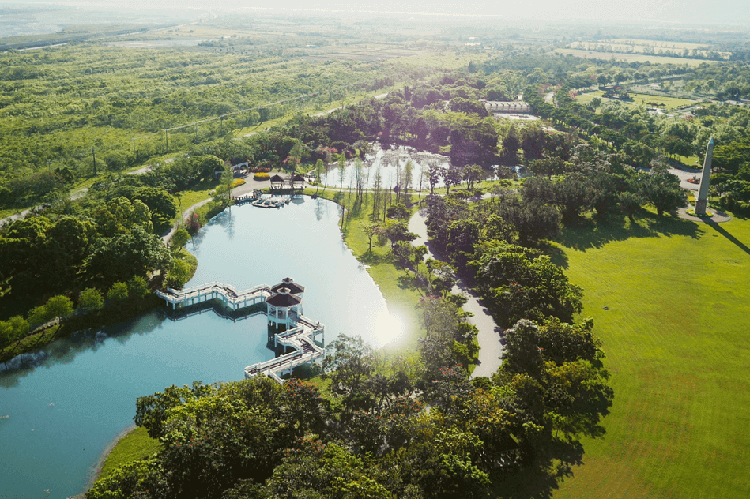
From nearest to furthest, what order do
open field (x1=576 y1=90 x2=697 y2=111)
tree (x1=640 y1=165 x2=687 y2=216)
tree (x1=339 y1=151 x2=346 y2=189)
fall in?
tree (x1=640 y1=165 x2=687 y2=216)
tree (x1=339 y1=151 x2=346 y2=189)
open field (x1=576 y1=90 x2=697 y2=111)

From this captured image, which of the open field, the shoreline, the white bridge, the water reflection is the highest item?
the open field

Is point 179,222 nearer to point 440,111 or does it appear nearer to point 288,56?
point 440,111

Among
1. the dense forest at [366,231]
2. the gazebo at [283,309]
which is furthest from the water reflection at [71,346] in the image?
the gazebo at [283,309]

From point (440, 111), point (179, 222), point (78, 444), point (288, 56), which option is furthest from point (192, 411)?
point (288, 56)

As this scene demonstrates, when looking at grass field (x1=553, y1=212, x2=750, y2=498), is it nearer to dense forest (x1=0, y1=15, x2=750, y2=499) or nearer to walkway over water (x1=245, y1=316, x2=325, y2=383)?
dense forest (x1=0, y1=15, x2=750, y2=499)

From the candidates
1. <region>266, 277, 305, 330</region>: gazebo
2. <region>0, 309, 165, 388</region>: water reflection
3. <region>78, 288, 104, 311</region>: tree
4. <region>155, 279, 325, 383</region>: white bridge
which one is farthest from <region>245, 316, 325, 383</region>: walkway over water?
<region>78, 288, 104, 311</region>: tree

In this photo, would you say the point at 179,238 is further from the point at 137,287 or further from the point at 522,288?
the point at 522,288

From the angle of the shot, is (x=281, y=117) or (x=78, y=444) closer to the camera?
(x=78, y=444)

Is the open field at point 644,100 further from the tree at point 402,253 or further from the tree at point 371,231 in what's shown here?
the tree at point 402,253
